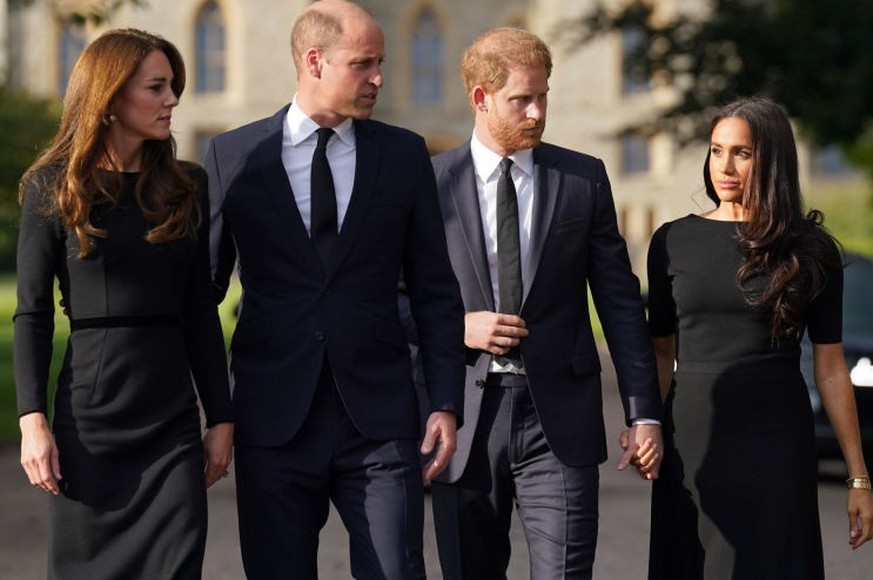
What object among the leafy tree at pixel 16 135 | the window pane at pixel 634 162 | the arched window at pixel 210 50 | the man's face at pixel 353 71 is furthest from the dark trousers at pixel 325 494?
the arched window at pixel 210 50

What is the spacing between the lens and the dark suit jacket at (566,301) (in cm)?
614

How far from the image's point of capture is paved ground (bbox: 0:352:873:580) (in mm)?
9719

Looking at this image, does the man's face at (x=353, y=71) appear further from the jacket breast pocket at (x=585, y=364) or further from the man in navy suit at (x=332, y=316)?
the jacket breast pocket at (x=585, y=364)

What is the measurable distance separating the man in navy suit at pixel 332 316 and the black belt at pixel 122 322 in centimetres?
41

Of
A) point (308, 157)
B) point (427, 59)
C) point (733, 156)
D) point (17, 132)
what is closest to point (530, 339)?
point (733, 156)

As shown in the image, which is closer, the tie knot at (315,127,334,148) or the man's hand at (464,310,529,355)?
the tie knot at (315,127,334,148)

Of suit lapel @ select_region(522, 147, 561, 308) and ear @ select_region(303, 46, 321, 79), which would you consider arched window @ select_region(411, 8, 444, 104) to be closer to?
suit lapel @ select_region(522, 147, 561, 308)

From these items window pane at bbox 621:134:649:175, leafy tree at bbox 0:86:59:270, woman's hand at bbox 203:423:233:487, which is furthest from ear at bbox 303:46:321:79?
window pane at bbox 621:134:649:175

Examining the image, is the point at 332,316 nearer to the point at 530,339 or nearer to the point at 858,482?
the point at 530,339

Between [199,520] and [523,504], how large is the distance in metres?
1.34

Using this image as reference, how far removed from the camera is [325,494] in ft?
18.3

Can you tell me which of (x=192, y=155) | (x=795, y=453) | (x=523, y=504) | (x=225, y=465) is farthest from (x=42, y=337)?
(x=192, y=155)

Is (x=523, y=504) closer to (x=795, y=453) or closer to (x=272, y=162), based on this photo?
(x=795, y=453)

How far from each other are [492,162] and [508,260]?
332 mm
